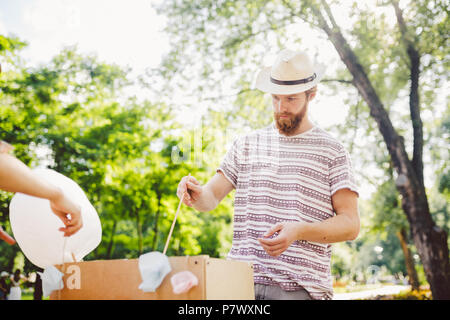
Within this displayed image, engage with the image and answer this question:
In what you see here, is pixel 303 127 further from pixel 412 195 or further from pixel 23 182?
pixel 412 195

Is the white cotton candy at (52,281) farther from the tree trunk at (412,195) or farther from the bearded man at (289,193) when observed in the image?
the tree trunk at (412,195)

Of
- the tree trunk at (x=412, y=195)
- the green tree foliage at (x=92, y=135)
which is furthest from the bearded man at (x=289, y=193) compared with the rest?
the green tree foliage at (x=92, y=135)

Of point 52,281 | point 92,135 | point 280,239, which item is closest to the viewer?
point 52,281

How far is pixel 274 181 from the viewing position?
2672 mm

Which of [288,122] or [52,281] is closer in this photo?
[52,281]

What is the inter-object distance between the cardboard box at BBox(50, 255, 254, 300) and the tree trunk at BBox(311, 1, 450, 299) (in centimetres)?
857

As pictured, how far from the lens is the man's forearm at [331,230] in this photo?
89.4 inches

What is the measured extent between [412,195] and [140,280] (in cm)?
912

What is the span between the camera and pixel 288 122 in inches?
110

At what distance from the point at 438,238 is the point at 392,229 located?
19059 millimetres

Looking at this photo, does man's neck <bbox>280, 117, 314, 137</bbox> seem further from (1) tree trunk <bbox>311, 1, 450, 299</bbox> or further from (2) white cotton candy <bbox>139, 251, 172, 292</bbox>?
(1) tree trunk <bbox>311, 1, 450, 299</bbox>

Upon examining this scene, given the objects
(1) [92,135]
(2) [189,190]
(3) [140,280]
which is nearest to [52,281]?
(3) [140,280]
